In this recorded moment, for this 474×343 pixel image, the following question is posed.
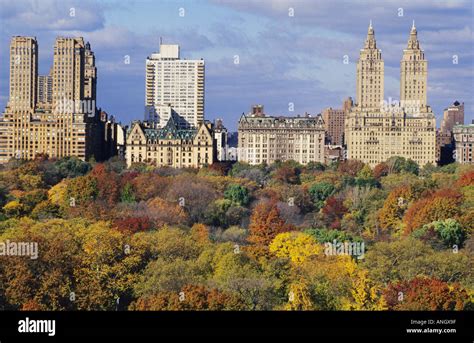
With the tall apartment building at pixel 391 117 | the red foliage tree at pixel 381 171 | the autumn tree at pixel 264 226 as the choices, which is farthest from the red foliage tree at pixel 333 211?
the tall apartment building at pixel 391 117

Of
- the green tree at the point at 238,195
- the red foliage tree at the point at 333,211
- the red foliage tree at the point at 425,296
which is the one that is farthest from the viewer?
the green tree at the point at 238,195

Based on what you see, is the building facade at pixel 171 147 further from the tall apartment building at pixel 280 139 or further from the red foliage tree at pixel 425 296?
the red foliage tree at pixel 425 296

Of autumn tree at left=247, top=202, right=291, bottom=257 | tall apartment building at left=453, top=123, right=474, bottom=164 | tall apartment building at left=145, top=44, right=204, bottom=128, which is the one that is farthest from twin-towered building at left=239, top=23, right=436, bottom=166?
autumn tree at left=247, top=202, right=291, bottom=257

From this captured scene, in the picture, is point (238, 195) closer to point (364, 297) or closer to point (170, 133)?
point (364, 297)

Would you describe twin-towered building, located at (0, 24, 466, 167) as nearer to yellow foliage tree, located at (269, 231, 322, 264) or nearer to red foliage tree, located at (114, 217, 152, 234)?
red foliage tree, located at (114, 217, 152, 234)

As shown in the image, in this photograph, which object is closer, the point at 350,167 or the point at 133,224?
the point at 133,224

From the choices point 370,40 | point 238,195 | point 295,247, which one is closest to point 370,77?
point 370,40
